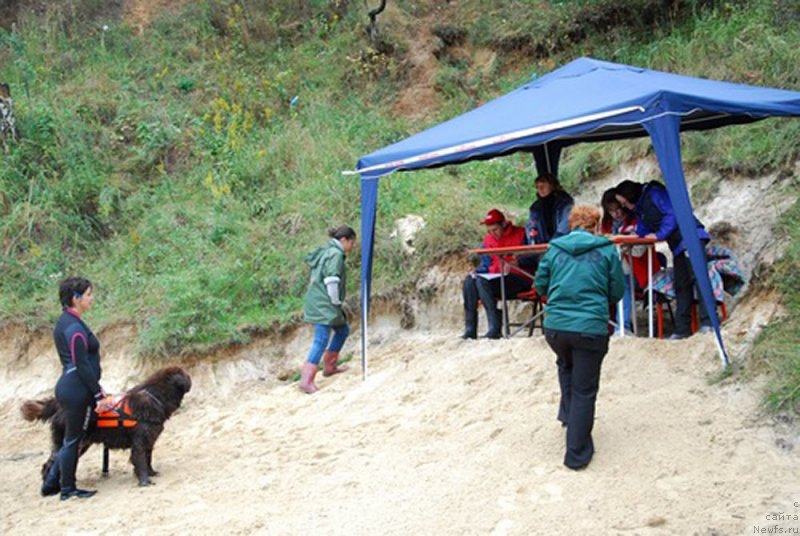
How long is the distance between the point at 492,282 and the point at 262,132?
6855 mm

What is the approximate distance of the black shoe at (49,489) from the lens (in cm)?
686

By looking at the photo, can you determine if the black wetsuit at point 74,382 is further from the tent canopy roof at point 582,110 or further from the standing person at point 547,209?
the standing person at point 547,209

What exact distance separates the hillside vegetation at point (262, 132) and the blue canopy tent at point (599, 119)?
1.23 metres

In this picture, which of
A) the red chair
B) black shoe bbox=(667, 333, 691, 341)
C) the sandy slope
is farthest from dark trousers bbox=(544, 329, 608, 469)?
the red chair

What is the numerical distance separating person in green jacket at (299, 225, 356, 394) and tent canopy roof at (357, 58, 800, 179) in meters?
0.92

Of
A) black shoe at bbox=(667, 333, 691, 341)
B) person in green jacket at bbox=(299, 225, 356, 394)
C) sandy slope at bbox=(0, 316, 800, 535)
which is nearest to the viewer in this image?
sandy slope at bbox=(0, 316, 800, 535)

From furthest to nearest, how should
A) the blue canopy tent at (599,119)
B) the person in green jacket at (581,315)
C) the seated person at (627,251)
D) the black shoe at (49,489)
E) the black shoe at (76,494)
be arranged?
1. the seated person at (627,251)
2. the black shoe at (49,489)
3. the black shoe at (76,494)
4. the blue canopy tent at (599,119)
5. the person in green jacket at (581,315)

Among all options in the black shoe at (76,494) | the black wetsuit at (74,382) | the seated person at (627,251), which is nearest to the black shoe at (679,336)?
the seated person at (627,251)

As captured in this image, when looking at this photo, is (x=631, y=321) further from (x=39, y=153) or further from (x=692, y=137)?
(x=39, y=153)

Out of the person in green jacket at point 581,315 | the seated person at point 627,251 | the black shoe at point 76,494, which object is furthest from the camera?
the seated person at point 627,251

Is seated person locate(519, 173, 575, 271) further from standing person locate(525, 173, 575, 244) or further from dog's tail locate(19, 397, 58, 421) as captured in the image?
dog's tail locate(19, 397, 58, 421)

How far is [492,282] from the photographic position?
28.3 ft

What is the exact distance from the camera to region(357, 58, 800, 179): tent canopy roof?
21.4 feet

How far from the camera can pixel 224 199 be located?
499 inches
